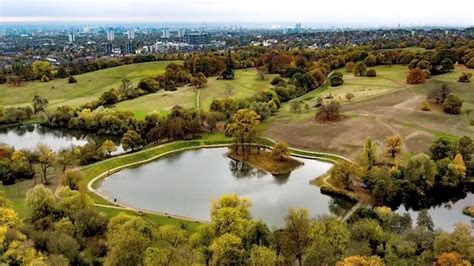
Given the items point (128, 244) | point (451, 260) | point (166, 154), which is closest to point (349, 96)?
point (166, 154)

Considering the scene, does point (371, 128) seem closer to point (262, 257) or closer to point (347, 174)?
point (347, 174)

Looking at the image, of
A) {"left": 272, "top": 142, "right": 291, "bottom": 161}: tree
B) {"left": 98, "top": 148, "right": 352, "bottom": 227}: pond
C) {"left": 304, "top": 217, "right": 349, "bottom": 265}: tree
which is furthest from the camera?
{"left": 272, "top": 142, "right": 291, "bottom": 161}: tree

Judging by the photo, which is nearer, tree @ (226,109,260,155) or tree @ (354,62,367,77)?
tree @ (226,109,260,155)

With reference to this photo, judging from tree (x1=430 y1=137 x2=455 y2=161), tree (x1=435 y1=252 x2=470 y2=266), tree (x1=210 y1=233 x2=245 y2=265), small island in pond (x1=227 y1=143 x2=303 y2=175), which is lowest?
small island in pond (x1=227 y1=143 x2=303 y2=175)

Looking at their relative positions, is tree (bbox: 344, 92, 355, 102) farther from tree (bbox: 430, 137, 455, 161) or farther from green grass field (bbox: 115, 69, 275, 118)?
tree (bbox: 430, 137, 455, 161)

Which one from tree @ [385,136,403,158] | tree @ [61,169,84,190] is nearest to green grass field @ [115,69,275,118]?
tree @ [61,169,84,190]

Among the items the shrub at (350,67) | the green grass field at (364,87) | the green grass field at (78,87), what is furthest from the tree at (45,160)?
the shrub at (350,67)
